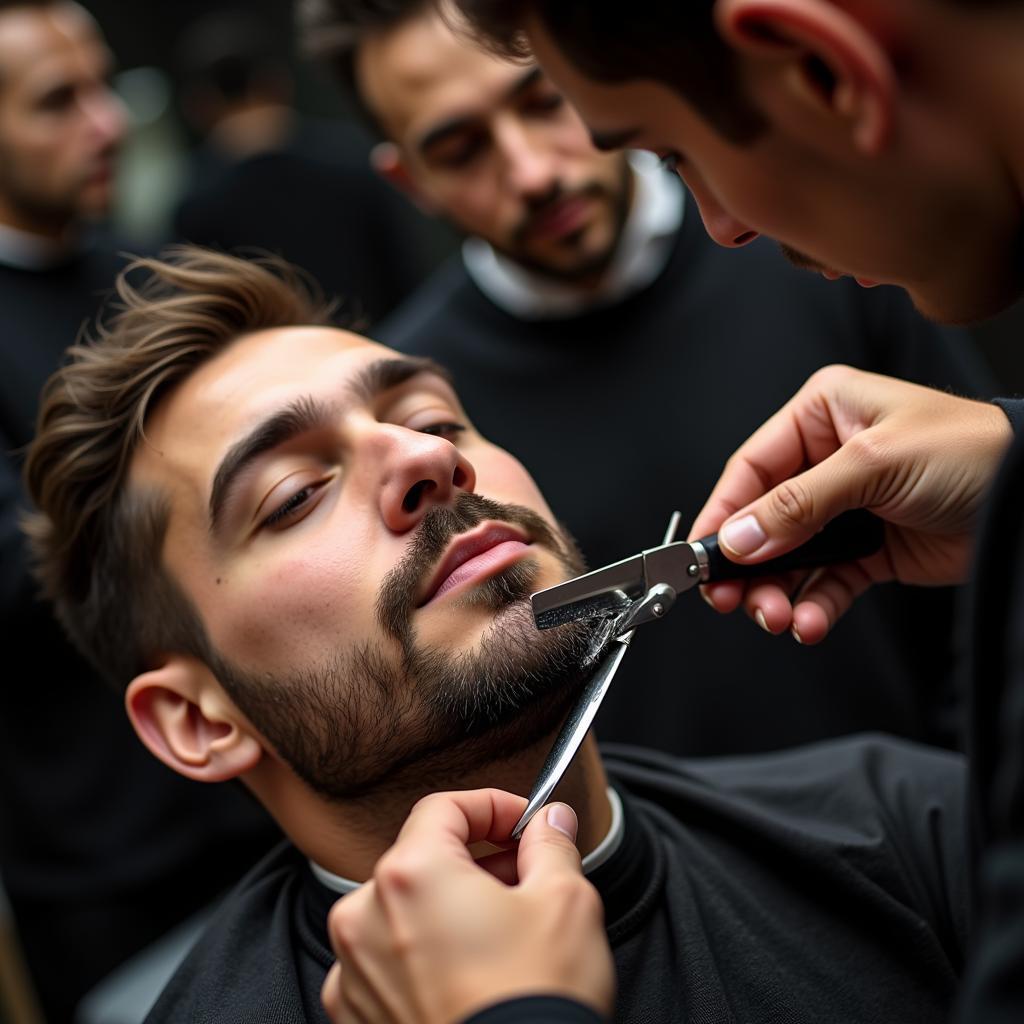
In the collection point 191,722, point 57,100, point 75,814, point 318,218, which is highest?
point 57,100

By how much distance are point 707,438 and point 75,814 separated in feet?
5.36

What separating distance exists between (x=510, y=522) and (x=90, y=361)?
728 millimetres

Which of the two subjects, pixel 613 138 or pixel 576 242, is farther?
pixel 576 242

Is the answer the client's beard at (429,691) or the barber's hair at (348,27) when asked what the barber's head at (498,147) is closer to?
the barber's hair at (348,27)

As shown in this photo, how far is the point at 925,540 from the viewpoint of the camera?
1516mm

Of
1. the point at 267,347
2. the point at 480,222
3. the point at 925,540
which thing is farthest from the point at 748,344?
the point at 267,347

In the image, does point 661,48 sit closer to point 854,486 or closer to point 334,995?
point 854,486

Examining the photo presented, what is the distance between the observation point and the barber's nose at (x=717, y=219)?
1.19 meters

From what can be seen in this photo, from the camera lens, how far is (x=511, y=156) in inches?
89.8

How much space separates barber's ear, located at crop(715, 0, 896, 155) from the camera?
0.90m

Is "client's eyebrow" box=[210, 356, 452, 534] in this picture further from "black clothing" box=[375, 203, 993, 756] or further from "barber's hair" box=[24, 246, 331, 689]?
"black clothing" box=[375, 203, 993, 756]

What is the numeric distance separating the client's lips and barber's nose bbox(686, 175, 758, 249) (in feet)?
1.49

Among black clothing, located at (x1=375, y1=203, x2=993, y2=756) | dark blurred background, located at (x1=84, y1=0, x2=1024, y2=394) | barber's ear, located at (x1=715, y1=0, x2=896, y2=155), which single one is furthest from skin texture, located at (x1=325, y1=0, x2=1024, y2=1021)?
dark blurred background, located at (x1=84, y1=0, x2=1024, y2=394)

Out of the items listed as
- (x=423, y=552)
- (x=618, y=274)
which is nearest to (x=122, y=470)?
(x=423, y=552)
